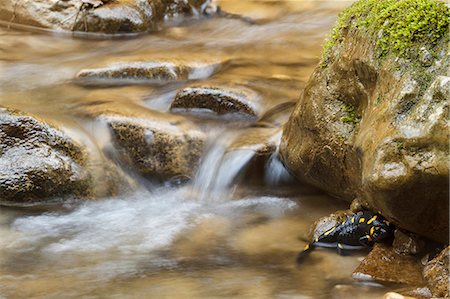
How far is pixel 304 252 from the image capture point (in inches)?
179

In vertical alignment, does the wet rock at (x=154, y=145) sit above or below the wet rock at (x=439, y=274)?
above

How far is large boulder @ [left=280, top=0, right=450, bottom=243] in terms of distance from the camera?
382cm

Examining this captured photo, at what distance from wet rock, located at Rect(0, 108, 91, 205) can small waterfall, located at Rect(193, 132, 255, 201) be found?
3.42ft

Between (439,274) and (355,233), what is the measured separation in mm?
842

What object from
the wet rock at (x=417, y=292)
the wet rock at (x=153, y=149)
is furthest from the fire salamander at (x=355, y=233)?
the wet rock at (x=153, y=149)

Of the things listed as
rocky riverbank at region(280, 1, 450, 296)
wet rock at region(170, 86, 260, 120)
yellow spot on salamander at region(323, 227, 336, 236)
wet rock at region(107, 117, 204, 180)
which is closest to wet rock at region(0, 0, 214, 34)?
wet rock at region(170, 86, 260, 120)

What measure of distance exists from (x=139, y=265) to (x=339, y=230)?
4.80 ft

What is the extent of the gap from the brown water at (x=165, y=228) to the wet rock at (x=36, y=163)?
0.15 meters

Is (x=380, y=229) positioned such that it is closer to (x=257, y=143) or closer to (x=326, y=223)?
(x=326, y=223)

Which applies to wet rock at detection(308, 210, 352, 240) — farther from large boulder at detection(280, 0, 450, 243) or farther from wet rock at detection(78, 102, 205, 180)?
wet rock at detection(78, 102, 205, 180)

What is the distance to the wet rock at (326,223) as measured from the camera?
473 centimetres

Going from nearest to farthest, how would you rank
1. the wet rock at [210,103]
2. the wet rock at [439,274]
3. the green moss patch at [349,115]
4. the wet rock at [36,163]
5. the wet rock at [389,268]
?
1. the wet rock at [439,274]
2. the wet rock at [389,268]
3. the green moss patch at [349,115]
4. the wet rock at [36,163]
5. the wet rock at [210,103]

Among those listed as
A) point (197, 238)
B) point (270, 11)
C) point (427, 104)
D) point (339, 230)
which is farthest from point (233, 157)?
point (270, 11)

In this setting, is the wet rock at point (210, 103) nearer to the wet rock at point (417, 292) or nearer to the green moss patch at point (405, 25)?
the green moss patch at point (405, 25)
